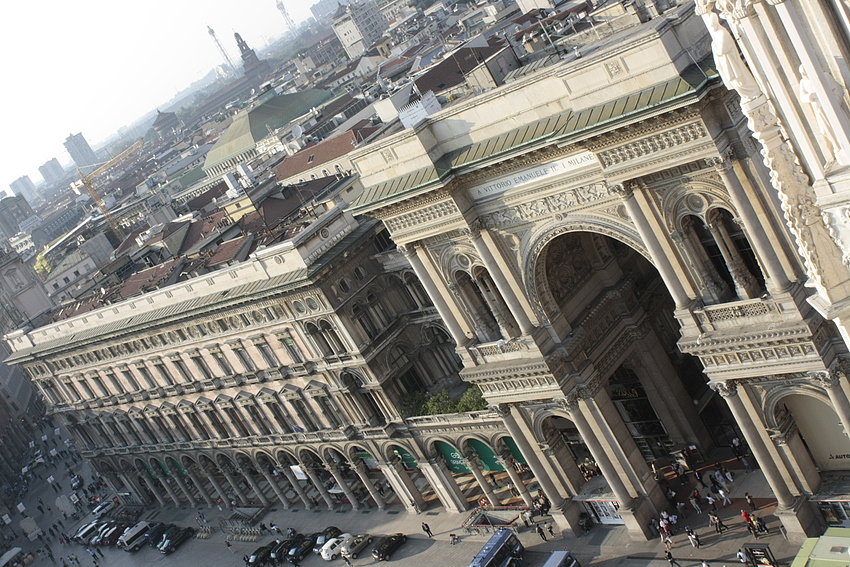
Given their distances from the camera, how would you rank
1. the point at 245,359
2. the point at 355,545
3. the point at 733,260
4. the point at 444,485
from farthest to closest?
the point at 245,359, the point at 355,545, the point at 444,485, the point at 733,260

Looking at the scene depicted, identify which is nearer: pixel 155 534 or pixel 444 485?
pixel 444 485

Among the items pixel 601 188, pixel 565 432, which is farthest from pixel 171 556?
pixel 601 188

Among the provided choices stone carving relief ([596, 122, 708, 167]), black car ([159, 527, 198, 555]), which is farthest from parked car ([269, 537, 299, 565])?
stone carving relief ([596, 122, 708, 167])

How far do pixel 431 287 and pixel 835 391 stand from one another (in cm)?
1964

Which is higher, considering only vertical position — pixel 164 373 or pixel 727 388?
pixel 164 373

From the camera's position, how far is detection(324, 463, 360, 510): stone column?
6781cm

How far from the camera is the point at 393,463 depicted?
6281 centimetres

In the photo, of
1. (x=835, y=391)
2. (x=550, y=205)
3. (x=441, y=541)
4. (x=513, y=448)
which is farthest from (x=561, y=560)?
(x=550, y=205)

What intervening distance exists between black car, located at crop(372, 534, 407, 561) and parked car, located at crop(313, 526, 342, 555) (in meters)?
5.12

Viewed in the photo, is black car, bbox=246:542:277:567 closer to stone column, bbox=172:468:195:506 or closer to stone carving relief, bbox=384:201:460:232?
stone column, bbox=172:468:195:506

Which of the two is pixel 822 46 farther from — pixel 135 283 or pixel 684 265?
pixel 135 283

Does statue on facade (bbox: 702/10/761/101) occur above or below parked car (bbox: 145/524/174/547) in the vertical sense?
above

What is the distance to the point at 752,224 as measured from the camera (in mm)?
33438

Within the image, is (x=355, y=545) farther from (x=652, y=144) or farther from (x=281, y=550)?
(x=652, y=144)
